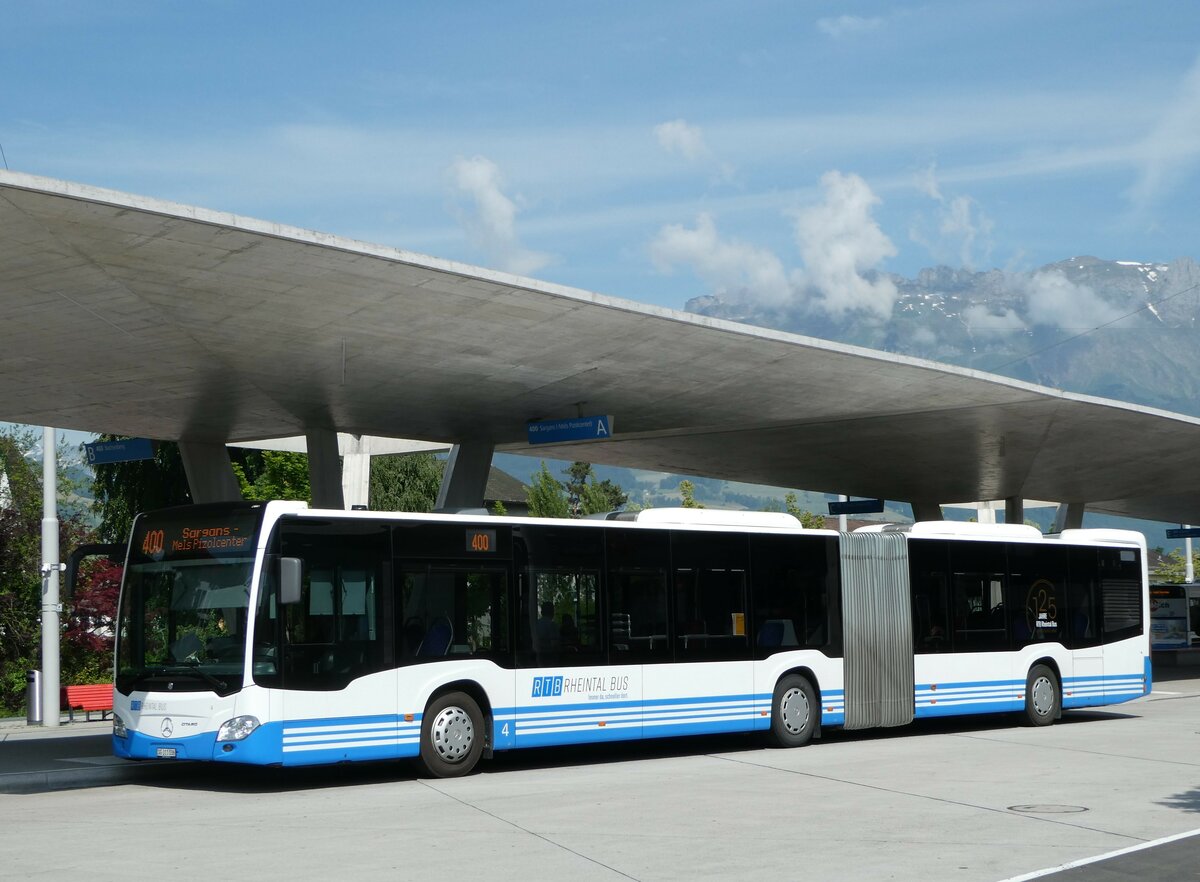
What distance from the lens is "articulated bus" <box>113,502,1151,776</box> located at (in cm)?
1389

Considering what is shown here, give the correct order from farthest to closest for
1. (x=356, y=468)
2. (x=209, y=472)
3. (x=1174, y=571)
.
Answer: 1. (x=1174, y=571)
2. (x=356, y=468)
3. (x=209, y=472)

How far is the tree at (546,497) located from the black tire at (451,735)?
199ft

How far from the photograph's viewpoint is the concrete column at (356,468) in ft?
124

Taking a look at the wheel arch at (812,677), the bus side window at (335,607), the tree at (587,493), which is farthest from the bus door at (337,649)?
the tree at (587,493)

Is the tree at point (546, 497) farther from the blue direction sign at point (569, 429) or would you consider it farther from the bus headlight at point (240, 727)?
the bus headlight at point (240, 727)

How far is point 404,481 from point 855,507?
94.9ft

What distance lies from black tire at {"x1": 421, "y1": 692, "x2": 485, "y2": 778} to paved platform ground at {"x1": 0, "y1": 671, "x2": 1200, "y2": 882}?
0.22 metres

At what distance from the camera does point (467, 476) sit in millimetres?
28719

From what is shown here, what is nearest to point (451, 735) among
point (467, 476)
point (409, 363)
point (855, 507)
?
point (409, 363)

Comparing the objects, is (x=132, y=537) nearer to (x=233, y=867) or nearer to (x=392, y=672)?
(x=392, y=672)

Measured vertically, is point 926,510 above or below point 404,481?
below

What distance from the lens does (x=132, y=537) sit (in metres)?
15.2

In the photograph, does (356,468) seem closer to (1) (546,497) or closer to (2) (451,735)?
(2) (451,735)

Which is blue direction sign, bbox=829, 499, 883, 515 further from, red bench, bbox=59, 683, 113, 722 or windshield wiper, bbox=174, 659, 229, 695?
windshield wiper, bbox=174, 659, 229, 695
